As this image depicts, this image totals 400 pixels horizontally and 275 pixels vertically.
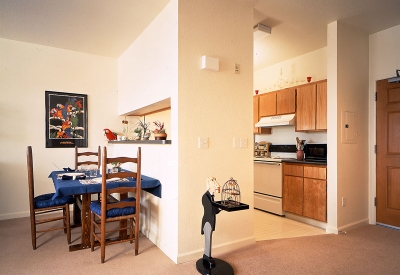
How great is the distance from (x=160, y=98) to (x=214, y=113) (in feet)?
2.34

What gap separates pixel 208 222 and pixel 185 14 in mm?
2009

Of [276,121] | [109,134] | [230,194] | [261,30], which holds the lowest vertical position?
[230,194]

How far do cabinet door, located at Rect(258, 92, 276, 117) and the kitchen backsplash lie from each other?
1.36ft

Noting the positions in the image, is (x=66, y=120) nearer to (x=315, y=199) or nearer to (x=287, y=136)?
(x=287, y=136)

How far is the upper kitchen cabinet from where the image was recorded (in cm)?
371

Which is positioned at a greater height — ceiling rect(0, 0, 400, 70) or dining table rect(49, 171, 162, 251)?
ceiling rect(0, 0, 400, 70)

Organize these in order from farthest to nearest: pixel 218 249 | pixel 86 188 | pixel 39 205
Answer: pixel 39 205 < pixel 218 249 < pixel 86 188

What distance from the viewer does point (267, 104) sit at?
4.68 m

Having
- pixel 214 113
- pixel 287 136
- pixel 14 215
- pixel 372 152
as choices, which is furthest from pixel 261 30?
pixel 14 215

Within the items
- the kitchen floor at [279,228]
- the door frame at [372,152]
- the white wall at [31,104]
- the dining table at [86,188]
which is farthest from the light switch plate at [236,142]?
the white wall at [31,104]

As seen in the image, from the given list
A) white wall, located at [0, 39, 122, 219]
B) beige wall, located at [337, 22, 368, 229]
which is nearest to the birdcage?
beige wall, located at [337, 22, 368, 229]

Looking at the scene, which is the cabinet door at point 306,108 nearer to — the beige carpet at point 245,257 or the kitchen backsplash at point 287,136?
the kitchen backsplash at point 287,136

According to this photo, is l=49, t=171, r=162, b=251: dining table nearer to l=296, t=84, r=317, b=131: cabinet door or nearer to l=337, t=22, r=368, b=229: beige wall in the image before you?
l=337, t=22, r=368, b=229: beige wall

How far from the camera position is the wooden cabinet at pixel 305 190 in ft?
11.3
